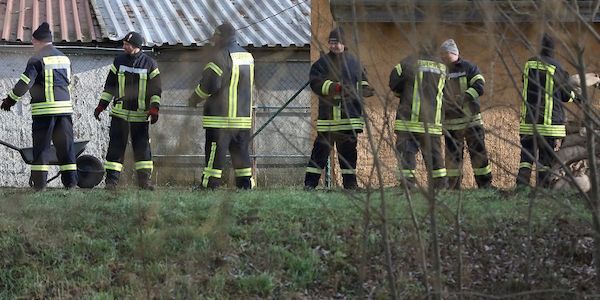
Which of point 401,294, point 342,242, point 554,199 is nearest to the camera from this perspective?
point 554,199

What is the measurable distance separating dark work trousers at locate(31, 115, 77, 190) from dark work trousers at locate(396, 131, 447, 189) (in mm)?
4638

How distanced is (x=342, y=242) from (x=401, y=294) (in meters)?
0.80

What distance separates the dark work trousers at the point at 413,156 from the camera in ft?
20.0

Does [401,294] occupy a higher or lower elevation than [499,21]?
lower

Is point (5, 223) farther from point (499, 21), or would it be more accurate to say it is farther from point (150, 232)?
point (499, 21)

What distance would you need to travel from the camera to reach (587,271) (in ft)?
25.3

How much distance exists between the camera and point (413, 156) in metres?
8.18

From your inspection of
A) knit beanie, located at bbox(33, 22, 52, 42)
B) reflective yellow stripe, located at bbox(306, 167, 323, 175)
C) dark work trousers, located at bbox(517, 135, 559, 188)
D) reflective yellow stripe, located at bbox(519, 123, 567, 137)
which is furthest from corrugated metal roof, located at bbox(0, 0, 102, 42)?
dark work trousers, located at bbox(517, 135, 559, 188)

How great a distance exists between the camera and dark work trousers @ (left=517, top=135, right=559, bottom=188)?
636 centimetres

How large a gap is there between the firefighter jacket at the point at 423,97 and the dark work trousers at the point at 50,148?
5022mm

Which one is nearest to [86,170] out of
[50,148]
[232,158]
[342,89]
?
[50,148]

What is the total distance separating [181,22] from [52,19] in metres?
2.29

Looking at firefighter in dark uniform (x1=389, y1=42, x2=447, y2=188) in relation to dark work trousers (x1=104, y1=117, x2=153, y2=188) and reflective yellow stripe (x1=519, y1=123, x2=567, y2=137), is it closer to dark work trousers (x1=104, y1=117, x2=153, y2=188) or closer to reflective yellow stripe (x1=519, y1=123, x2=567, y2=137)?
reflective yellow stripe (x1=519, y1=123, x2=567, y2=137)

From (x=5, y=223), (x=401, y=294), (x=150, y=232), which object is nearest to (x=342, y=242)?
(x=401, y=294)
